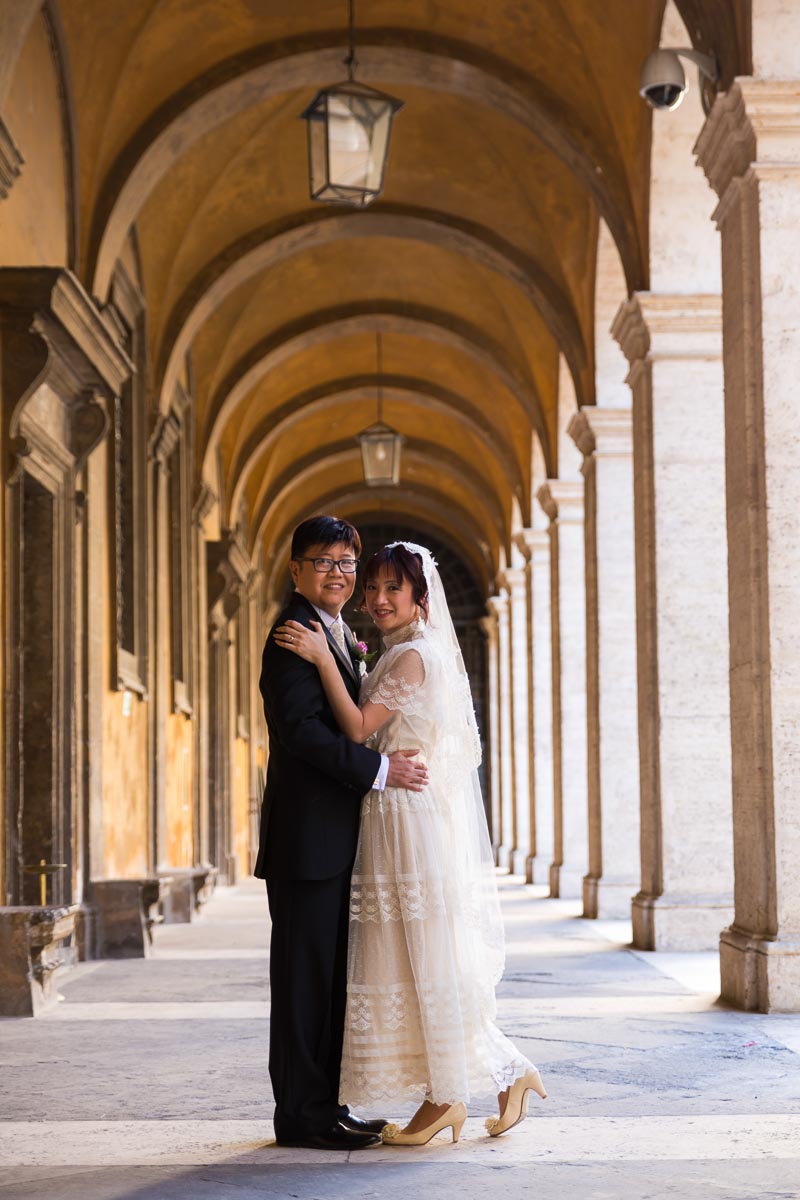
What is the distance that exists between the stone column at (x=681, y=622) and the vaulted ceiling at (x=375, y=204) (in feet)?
2.90

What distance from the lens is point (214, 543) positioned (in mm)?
20219

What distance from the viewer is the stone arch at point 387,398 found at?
2384 centimetres

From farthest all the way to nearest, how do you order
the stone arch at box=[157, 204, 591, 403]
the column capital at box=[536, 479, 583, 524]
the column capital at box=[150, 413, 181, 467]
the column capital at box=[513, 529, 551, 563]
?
the column capital at box=[513, 529, 551, 563] < the column capital at box=[536, 479, 583, 524] < the stone arch at box=[157, 204, 591, 403] < the column capital at box=[150, 413, 181, 467]

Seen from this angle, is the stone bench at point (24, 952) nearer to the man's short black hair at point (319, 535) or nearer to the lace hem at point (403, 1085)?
the lace hem at point (403, 1085)

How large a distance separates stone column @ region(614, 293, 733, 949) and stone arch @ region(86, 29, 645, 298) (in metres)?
1.40

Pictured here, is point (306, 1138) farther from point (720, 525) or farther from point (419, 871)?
point (720, 525)

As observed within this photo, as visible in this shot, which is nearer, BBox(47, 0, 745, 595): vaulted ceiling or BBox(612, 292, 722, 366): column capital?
BBox(612, 292, 722, 366): column capital

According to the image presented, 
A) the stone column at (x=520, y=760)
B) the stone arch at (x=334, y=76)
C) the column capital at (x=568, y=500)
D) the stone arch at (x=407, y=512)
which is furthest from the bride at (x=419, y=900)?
the stone arch at (x=407, y=512)

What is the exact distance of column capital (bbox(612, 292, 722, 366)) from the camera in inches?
435

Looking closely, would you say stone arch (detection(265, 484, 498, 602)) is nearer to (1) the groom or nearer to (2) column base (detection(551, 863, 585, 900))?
(2) column base (detection(551, 863, 585, 900))

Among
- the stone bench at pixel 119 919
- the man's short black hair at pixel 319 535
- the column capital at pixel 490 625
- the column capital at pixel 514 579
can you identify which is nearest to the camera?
the man's short black hair at pixel 319 535

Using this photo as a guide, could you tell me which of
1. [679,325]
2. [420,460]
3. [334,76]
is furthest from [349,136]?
[420,460]

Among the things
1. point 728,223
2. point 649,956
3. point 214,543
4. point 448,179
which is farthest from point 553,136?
point 214,543

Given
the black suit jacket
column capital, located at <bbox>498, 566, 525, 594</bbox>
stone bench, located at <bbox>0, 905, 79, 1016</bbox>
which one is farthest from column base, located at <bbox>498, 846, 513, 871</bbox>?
the black suit jacket
